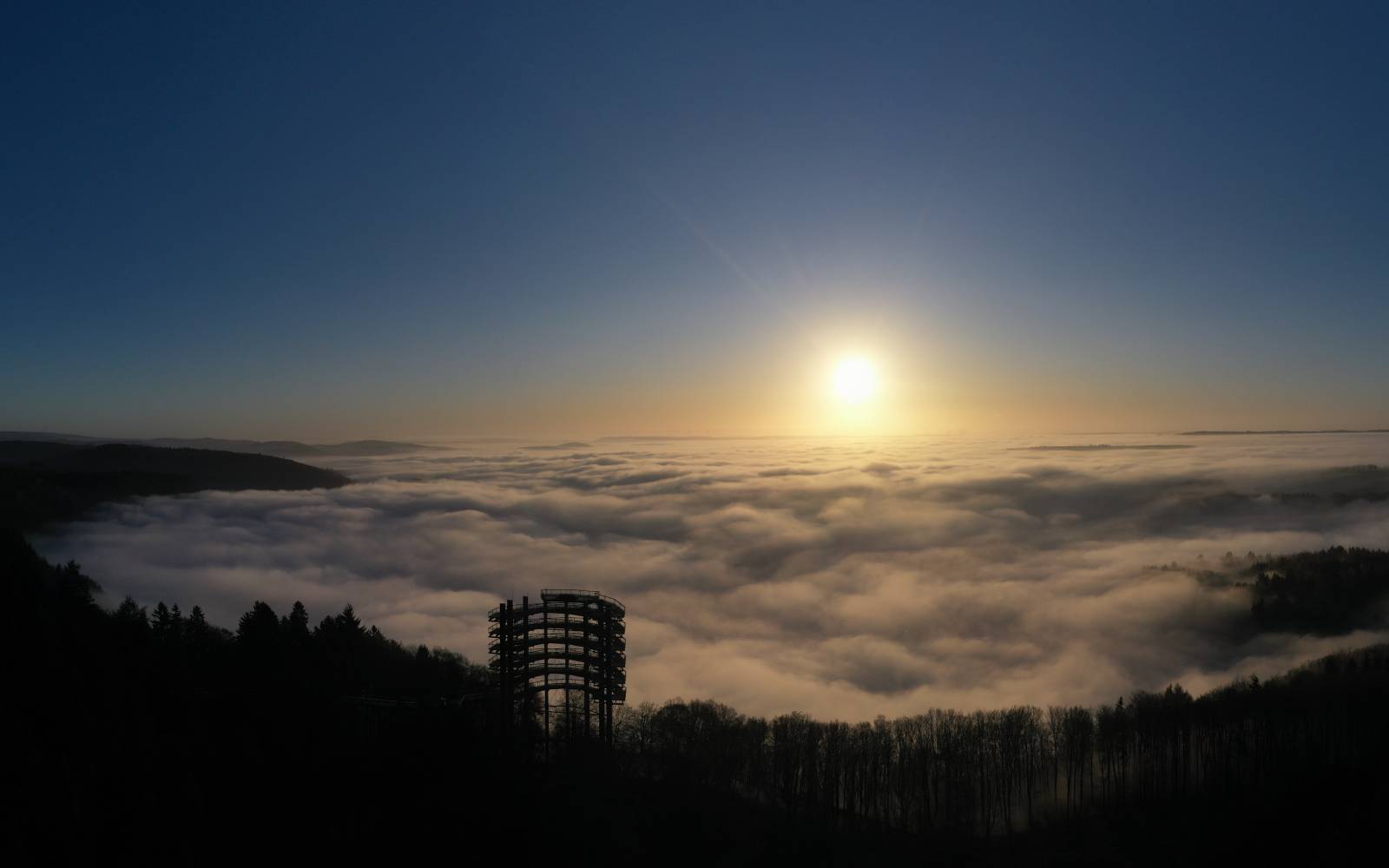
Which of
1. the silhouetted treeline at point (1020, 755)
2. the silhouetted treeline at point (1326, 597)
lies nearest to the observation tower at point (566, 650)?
the silhouetted treeline at point (1020, 755)

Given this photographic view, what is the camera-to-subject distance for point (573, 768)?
5028 cm

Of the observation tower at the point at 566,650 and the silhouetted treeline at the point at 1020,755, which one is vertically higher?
the observation tower at the point at 566,650

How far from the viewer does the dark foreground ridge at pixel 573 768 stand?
109 ft

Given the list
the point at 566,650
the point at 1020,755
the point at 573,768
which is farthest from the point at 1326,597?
the point at 566,650

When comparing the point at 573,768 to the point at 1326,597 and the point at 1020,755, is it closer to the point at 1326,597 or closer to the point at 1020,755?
the point at 1020,755

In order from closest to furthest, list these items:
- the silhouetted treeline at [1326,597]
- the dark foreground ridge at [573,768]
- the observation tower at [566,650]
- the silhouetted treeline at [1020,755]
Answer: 1. the dark foreground ridge at [573,768]
2. the observation tower at [566,650]
3. the silhouetted treeline at [1020,755]
4. the silhouetted treeline at [1326,597]

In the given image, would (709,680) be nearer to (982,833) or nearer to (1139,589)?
(982,833)

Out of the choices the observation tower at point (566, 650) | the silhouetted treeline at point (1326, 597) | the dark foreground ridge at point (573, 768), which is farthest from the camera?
the silhouetted treeline at point (1326, 597)

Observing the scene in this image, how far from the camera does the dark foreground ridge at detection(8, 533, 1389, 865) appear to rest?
33.2 m

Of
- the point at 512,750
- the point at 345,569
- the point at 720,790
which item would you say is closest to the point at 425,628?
the point at 345,569

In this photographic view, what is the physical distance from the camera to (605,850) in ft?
144

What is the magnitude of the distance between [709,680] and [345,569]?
10139 cm

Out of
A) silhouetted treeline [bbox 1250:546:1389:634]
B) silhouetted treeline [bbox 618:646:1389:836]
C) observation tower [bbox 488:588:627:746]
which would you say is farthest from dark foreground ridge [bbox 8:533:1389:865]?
silhouetted treeline [bbox 1250:546:1389:634]

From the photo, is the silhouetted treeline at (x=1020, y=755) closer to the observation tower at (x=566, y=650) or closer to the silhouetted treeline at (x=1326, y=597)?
the observation tower at (x=566, y=650)
